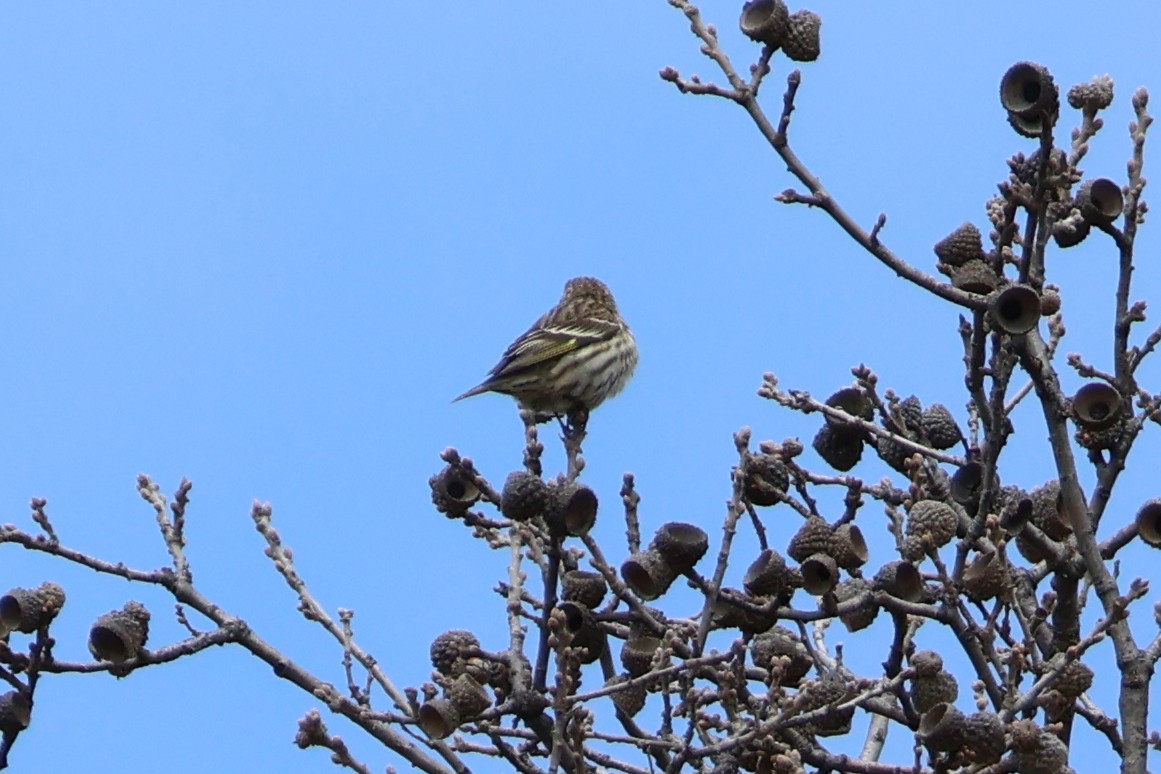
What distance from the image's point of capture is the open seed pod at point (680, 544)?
508 cm

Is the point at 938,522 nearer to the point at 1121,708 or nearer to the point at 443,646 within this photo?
the point at 1121,708

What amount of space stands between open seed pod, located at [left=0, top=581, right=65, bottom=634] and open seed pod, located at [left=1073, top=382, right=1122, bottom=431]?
2784 mm

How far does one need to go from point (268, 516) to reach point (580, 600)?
143 centimetres

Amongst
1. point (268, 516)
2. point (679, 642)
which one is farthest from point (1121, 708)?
point (268, 516)

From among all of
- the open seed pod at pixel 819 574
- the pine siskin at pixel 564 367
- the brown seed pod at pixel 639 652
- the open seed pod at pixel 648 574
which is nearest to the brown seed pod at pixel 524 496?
the open seed pod at pixel 648 574

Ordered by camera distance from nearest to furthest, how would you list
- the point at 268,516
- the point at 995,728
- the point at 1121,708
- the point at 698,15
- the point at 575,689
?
the point at 995,728, the point at 575,689, the point at 1121,708, the point at 698,15, the point at 268,516

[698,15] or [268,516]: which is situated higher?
[698,15]

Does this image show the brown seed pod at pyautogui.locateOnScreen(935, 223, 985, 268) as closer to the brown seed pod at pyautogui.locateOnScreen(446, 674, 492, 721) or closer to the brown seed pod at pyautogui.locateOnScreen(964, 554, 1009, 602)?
the brown seed pod at pyautogui.locateOnScreen(964, 554, 1009, 602)

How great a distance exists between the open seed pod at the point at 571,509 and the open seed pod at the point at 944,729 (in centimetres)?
94

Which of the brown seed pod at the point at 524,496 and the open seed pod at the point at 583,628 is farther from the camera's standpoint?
the open seed pod at the point at 583,628

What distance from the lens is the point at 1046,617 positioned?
5.71 meters

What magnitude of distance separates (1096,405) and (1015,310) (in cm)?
59

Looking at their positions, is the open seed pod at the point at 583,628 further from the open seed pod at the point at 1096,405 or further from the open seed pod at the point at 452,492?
the open seed pod at the point at 1096,405

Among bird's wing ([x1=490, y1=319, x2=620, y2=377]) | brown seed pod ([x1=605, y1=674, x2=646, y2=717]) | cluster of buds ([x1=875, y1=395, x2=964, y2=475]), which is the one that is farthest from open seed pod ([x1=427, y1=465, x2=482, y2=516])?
bird's wing ([x1=490, y1=319, x2=620, y2=377])
